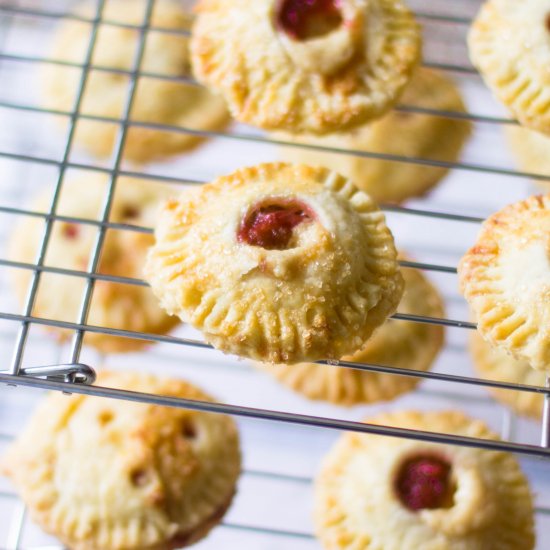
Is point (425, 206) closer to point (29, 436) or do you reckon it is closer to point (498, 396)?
point (498, 396)

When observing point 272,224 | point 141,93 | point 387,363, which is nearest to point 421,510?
point 387,363

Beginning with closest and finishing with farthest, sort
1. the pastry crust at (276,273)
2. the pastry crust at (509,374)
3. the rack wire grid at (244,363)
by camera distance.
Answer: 1. the pastry crust at (276,273)
2. the pastry crust at (509,374)
3. the rack wire grid at (244,363)

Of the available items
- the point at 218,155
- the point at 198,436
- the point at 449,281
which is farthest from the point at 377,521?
the point at 218,155

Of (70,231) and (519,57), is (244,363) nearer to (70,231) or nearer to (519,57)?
(70,231)

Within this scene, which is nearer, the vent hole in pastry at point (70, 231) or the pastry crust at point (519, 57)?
the pastry crust at point (519, 57)

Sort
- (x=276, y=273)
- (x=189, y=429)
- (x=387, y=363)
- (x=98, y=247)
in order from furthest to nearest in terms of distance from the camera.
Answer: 1. (x=387, y=363)
2. (x=189, y=429)
3. (x=98, y=247)
4. (x=276, y=273)

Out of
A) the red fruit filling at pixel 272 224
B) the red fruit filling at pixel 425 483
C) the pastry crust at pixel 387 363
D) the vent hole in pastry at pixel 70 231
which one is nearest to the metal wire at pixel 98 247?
the red fruit filling at pixel 272 224

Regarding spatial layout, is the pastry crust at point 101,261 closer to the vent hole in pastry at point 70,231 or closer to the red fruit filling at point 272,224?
the vent hole in pastry at point 70,231
